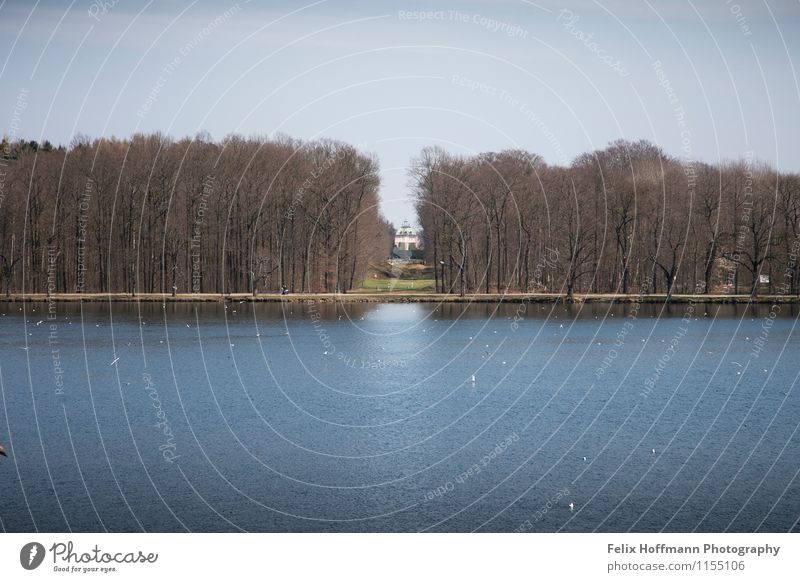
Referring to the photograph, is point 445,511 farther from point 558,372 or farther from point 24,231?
point 24,231

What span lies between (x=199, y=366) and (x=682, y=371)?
29.9 meters

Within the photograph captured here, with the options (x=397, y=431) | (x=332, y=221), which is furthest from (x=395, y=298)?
(x=397, y=431)

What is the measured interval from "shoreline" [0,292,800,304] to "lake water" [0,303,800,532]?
33.2m

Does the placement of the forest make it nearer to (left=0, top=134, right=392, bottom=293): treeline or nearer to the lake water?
(left=0, top=134, right=392, bottom=293): treeline

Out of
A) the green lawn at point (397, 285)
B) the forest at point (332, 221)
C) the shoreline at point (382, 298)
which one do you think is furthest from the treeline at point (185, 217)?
the green lawn at point (397, 285)

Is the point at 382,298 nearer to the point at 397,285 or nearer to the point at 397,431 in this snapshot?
the point at 397,285

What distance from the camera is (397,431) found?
4347cm

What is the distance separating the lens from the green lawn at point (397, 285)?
5684 inches

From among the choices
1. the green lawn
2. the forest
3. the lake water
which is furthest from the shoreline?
the lake water

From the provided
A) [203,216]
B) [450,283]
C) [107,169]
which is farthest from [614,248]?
[107,169]

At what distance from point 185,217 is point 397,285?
44.4 meters

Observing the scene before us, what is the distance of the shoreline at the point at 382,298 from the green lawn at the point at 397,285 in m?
17.7

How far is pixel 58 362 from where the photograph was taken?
6256cm

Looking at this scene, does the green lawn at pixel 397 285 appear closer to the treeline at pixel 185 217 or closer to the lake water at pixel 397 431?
the treeline at pixel 185 217
